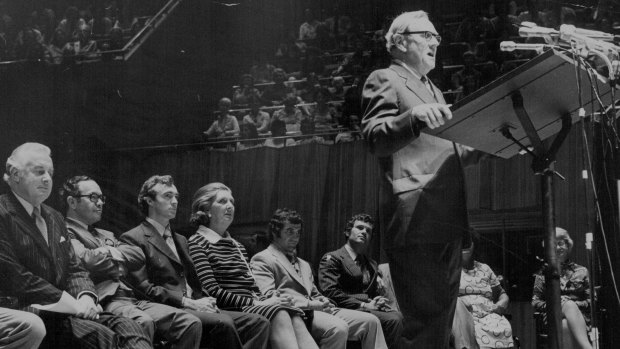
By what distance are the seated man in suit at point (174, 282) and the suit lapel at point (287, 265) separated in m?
0.78

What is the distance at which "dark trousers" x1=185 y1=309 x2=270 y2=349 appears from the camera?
4.41 m

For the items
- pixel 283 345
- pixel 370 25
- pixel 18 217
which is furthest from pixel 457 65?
pixel 18 217

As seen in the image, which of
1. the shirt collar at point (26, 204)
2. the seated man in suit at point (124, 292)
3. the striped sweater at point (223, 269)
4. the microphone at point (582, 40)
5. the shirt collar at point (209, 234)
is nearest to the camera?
the microphone at point (582, 40)

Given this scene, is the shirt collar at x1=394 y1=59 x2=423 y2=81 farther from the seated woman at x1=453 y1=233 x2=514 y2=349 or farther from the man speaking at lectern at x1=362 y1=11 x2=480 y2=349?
the seated woman at x1=453 y1=233 x2=514 y2=349

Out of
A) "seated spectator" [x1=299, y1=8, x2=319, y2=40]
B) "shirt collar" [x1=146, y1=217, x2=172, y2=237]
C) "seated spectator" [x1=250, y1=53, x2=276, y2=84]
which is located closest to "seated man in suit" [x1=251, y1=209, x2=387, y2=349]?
"shirt collar" [x1=146, y1=217, x2=172, y2=237]

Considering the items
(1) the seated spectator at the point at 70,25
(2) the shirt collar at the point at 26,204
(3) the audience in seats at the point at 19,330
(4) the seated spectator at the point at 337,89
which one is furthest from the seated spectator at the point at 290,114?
(3) the audience in seats at the point at 19,330

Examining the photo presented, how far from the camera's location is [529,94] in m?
2.62

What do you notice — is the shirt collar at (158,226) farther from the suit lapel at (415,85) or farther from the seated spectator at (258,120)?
the seated spectator at (258,120)

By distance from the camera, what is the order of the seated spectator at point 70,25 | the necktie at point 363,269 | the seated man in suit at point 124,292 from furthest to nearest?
the seated spectator at point 70,25
the necktie at point 363,269
the seated man in suit at point 124,292

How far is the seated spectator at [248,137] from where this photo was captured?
9.82m

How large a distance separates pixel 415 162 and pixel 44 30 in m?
10.3

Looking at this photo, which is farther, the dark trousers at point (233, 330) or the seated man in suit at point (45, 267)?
the dark trousers at point (233, 330)

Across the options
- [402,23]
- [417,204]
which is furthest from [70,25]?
[417,204]

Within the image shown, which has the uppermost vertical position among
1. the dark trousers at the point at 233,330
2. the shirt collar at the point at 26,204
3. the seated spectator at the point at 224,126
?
the seated spectator at the point at 224,126
